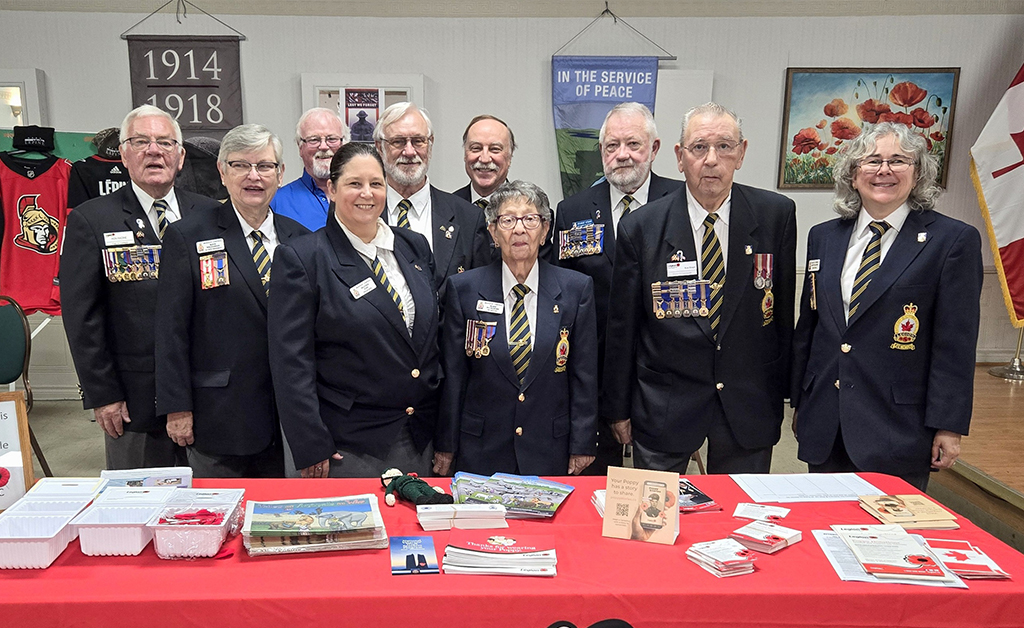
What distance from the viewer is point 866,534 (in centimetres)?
169

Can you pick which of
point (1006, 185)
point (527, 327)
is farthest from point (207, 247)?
point (1006, 185)

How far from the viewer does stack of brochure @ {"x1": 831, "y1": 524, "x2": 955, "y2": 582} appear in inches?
59.6

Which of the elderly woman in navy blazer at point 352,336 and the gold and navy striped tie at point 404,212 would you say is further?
the gold and navy striped tie at point 404,212

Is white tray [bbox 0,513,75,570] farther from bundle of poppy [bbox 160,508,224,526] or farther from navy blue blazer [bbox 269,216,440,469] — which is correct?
navy blue blazer [bbox 269,216,440,469]

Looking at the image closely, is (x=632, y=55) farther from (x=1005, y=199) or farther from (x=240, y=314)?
(x=240, y=314)

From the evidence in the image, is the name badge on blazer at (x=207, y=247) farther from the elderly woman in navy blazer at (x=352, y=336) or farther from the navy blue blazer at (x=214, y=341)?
the elderly woman in navy blazer at (x=352, y=336)

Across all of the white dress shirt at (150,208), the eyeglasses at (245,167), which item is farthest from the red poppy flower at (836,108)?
the white dress shirt at (150,208)

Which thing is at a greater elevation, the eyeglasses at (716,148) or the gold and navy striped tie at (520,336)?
the eyeglasses at (716,148)

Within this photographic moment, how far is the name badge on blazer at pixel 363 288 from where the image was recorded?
2.24 m

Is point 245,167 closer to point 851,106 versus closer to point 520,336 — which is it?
point 520,336

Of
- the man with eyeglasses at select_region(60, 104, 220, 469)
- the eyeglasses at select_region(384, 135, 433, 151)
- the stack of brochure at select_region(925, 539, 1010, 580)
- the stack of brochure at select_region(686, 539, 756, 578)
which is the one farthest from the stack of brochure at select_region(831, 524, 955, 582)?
the man with eyeglasses at select_region(60, 104, 220, 469)

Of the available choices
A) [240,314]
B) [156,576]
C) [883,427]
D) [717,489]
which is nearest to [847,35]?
[883,427]

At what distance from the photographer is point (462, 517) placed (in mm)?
1743

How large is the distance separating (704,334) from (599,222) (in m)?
0.70
